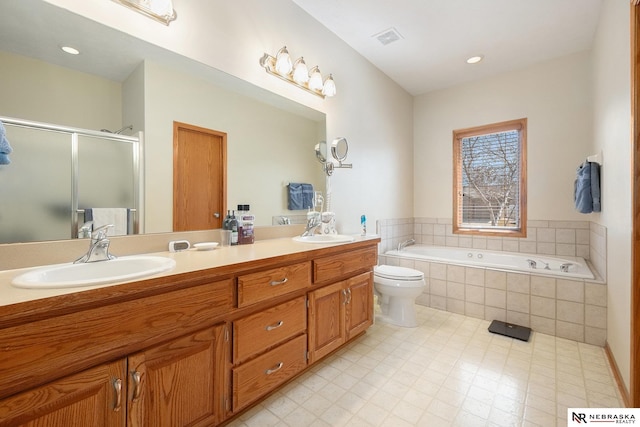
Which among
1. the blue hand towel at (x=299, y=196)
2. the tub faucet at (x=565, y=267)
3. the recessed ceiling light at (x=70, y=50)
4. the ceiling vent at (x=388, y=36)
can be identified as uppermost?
the ceiling vent at (x=388, y=36)

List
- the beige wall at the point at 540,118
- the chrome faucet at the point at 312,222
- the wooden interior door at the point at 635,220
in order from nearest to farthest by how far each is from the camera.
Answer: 1. the wooden interior door at the point at 635,220
2. the chrome faucet at the point at 312,222
3. the beige wall at the point at 540,118

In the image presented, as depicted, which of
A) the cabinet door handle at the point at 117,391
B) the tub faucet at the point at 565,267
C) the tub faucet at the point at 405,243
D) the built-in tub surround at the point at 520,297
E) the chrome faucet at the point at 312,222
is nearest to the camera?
the cabinet door handle at the point at 117,391

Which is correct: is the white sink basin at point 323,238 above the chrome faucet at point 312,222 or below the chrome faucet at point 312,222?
below

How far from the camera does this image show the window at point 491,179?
314 cm

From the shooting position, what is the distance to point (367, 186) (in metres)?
2.96

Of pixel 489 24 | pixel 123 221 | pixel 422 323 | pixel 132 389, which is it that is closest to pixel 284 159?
pixel 123 221

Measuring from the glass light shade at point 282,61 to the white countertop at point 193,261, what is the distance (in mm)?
1230

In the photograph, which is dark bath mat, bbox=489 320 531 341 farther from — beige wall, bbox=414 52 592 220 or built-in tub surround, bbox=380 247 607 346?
beige wall, bbox=414 52 592 220

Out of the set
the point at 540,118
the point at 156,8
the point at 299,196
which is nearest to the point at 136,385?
the point at 299,196

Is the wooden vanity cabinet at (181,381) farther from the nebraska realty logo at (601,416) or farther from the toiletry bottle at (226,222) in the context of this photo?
the nebraska realty logo at (601,416)

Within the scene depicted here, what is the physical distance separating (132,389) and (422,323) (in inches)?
87.8

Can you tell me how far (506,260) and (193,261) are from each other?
127 inches

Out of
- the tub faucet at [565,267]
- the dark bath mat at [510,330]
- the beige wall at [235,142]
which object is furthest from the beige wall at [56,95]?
the tub faucet at [565,267]

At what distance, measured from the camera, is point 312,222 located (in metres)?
2.19
